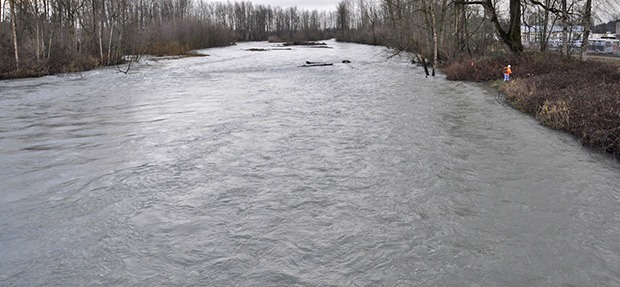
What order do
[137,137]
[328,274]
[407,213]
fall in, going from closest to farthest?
[328,274], [407,213], [137,137]

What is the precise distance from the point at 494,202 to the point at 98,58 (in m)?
31.9

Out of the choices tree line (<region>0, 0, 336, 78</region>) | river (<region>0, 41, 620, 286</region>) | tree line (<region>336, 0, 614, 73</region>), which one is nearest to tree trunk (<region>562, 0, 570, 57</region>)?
tree line (<region>336, 0, 614, 73</region>)

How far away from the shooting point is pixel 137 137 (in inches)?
402

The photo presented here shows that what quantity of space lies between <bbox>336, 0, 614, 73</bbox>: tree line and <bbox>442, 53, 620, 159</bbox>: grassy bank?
2.52 meters

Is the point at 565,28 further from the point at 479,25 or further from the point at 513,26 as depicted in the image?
the point at 479,25

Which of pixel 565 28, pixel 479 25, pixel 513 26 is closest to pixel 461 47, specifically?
pixel 479 25

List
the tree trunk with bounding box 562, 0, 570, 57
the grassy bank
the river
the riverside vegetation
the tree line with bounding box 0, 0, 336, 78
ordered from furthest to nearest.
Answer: the tree line with bounding box 0, 0, 336, 78
the tree trunk with bounding box 562, 0, 570, 57
the riverside vegetation
the grassy bank
the river

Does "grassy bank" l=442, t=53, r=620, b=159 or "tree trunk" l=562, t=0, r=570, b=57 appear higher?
"tree trunk" l=562, t=0, r=570, b=57

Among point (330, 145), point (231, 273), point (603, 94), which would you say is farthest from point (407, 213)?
point (603, 94)

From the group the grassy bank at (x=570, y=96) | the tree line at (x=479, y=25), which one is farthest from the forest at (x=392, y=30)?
the grassy bank at (x=570, y=96)

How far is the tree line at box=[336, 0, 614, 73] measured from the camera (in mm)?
22297

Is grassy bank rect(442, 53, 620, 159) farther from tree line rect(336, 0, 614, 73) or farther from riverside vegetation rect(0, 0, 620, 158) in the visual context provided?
tree line rect(336, 0, 614, 73)

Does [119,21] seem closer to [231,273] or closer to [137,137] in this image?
[137,137]

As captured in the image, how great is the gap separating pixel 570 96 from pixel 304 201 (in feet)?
27.1
